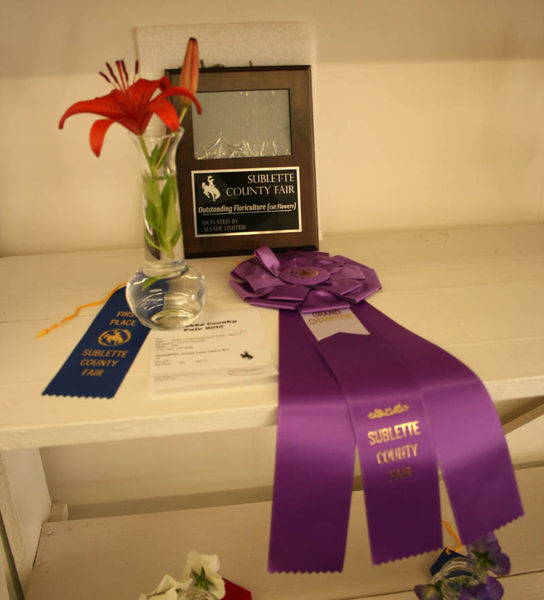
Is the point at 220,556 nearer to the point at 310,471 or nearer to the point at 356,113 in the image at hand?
the point at 310,471

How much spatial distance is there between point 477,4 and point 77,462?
3.81ft

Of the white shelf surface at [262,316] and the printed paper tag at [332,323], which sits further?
the printed paper tag at [332,323]

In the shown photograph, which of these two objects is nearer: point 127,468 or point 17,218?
point 17,218

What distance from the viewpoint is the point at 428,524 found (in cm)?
60

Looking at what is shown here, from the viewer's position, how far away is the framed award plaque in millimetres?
866

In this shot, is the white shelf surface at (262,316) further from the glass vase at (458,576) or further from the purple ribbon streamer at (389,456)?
the glass vase at (458,576)

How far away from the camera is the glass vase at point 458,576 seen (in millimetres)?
815

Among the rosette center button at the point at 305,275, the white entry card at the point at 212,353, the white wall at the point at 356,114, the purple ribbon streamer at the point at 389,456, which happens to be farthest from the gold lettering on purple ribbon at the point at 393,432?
the white wall at the point at 356,114

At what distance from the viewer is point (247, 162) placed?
2.90 feet

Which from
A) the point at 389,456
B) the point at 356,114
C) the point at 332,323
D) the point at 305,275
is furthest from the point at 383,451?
the point at 356,114

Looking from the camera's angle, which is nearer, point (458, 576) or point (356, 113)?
point (458, 576)

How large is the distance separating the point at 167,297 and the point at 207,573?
1.33 feet

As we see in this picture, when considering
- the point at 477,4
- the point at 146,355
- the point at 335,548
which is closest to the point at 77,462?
the point at 146,355

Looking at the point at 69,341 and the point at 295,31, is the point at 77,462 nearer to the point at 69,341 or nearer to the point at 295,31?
the point at 69,341
